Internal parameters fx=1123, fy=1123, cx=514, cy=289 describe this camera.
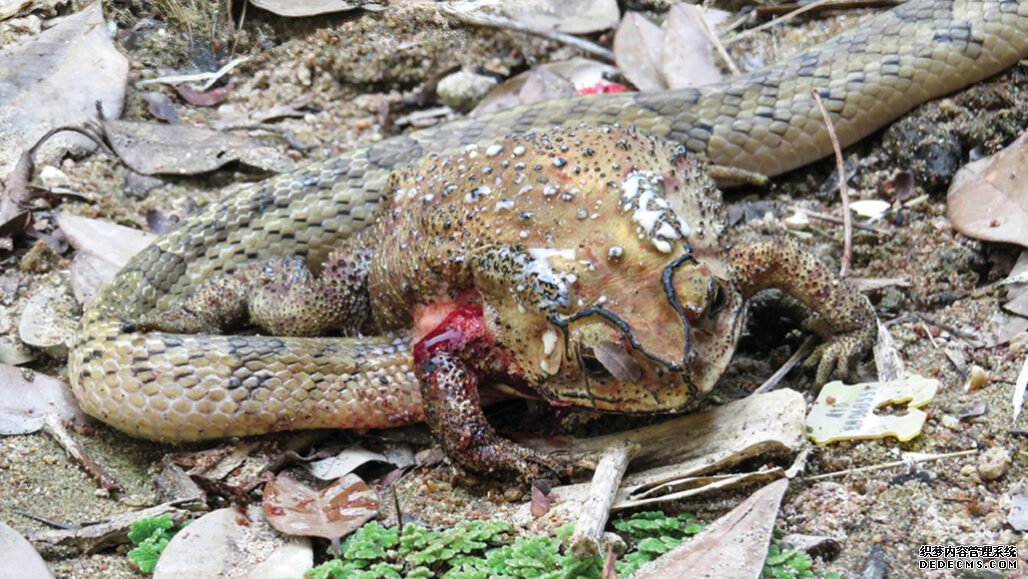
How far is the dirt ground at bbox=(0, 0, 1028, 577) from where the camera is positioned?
3297 millimetres

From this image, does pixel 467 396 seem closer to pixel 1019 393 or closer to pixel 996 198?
pixel 1019 393

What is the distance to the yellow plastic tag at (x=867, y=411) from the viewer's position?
11.5ft

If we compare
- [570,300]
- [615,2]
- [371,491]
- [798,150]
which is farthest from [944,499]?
[615,2]

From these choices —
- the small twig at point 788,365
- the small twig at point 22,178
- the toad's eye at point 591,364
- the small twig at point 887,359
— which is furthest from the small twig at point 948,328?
the small twig at point 22,178

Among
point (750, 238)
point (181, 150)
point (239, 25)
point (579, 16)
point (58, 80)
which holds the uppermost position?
point (239, 25)

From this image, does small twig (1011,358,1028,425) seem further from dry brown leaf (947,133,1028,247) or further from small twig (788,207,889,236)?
small twig (788,207,889,236)

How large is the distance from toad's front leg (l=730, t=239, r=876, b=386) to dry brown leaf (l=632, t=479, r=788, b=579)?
0.85 m

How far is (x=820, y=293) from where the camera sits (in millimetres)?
3932

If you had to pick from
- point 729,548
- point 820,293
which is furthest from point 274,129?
point 729,548

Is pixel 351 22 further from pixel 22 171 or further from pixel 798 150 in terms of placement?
pixel 798 150

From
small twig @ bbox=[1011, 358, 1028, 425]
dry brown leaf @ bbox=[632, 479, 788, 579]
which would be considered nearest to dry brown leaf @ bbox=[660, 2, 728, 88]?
small twig @ bbox=[1011, 358, 1028, 425]

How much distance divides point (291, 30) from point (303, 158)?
69.5 inches

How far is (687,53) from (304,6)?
2521 mm

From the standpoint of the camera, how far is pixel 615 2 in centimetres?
556
